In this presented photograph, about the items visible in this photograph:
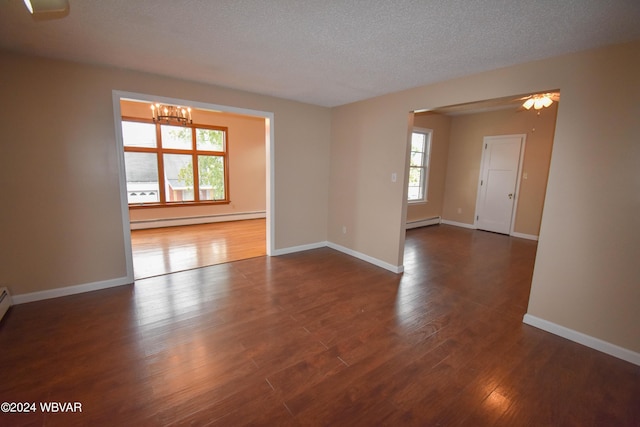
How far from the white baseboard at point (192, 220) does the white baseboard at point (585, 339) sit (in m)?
6.28

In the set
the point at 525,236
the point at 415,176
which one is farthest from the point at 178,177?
the point at 525,236

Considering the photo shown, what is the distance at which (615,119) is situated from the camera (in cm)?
210

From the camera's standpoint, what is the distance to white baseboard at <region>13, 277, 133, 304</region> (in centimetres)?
280

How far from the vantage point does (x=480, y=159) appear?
650 cm

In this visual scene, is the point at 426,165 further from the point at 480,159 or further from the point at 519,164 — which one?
the point at 519,164

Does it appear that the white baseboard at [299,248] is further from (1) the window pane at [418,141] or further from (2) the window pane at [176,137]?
(2) the window pane at [176,137]

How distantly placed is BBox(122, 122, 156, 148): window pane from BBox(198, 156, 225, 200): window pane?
3.47ft

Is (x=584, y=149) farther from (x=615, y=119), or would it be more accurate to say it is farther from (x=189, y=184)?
(x=189, y=184)

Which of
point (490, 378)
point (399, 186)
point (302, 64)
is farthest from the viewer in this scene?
point (399, 186)

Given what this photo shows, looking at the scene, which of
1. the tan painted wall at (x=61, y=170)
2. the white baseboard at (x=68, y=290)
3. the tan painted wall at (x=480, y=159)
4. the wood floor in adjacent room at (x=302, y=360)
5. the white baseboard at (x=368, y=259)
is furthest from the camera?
the tan painted wall at (x=480, y=159)

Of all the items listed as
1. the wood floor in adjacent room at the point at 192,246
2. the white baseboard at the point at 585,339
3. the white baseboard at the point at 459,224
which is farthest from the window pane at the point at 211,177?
the white baseboard at the point at 585,339

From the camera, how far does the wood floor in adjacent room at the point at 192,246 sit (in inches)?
156

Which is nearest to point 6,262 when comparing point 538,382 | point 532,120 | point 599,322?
point 538,382

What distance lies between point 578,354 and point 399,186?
2.38m
